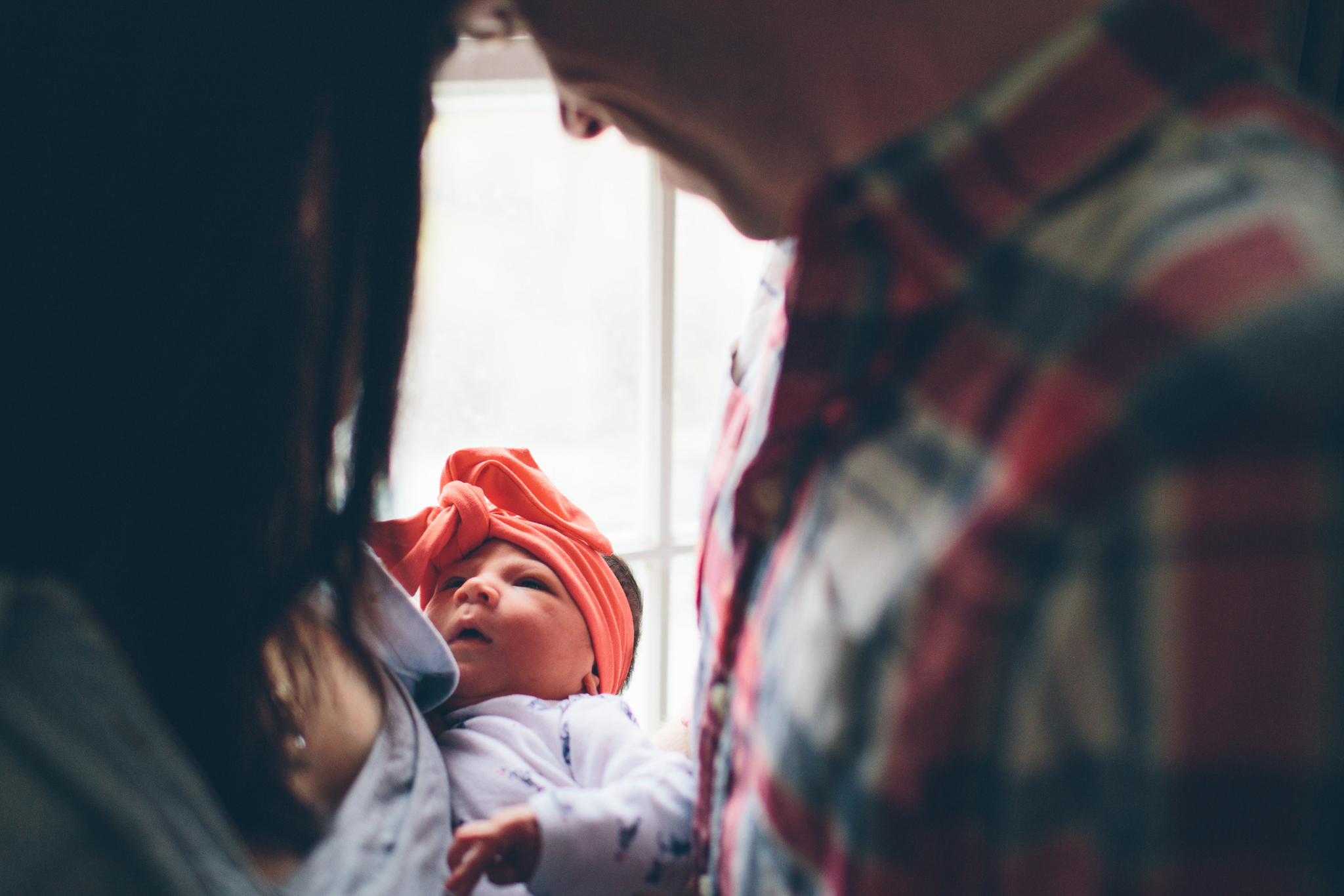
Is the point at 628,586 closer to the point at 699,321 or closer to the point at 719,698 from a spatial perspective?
the point at 699,321

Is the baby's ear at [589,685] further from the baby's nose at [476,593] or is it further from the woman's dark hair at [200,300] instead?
the woman's dark hair at [200,300]

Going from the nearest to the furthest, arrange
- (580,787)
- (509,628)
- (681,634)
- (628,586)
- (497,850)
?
(497,850) < (580,787) < (509,628) < (628,586) < (681,634)

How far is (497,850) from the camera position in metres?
0.80

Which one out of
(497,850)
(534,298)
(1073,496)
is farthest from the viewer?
(534,298)

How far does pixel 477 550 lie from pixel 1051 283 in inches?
44.8

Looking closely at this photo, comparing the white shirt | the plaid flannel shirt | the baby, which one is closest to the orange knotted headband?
the baby

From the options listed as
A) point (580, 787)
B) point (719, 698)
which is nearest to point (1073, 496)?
point (719, 698)

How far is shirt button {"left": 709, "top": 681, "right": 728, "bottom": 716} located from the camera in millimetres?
687

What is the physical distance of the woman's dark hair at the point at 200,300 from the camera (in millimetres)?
506

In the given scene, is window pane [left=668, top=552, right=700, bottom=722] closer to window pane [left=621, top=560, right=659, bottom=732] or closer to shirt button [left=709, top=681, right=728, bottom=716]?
window pane [left=621, top=560, right=659, bottom=732]

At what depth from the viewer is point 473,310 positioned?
185 centimetres

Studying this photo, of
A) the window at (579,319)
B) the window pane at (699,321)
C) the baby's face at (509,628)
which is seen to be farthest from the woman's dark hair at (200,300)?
the window pane at (699,321)

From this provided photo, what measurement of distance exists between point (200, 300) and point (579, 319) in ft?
4.56

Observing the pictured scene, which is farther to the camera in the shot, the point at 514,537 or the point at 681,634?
the point at 681,634
